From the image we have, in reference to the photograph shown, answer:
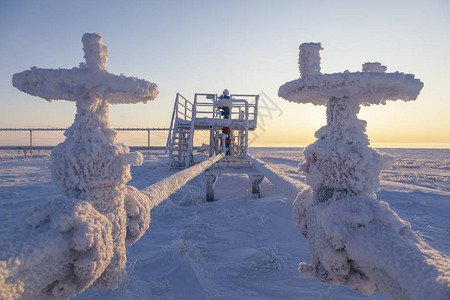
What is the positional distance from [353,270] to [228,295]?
60.9 inches

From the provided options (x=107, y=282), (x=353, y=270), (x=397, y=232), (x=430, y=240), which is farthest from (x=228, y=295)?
(x=430, y=240)

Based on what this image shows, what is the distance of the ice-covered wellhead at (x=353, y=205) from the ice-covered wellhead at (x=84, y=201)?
880mm

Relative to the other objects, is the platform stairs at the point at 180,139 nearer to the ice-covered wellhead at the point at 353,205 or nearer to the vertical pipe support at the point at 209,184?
the vertical pipe support at the point at 209,184

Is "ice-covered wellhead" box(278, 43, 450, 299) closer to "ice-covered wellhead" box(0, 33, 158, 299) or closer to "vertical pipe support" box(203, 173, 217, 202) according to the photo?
"ice-covered wellhead" box(0, 33, 158, 299)

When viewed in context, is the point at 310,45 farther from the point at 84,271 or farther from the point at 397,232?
the point at 84,271

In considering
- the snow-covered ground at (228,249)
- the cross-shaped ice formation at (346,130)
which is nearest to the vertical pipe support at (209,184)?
the snow-covered ground at (228,249)

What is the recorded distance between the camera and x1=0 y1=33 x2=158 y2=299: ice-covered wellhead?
85 cm

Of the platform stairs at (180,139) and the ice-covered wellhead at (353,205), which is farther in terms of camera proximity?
the platform stairs at (180,139)

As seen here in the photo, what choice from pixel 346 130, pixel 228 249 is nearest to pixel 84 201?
pixel 346 130

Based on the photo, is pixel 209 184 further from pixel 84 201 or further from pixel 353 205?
pixel 353 205

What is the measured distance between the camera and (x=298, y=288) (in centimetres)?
234

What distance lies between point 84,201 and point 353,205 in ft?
3.74

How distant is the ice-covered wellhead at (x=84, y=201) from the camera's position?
0.85m

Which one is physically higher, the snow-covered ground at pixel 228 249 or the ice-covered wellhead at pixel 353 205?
the ice-covered wellhead at pixel 353 205
